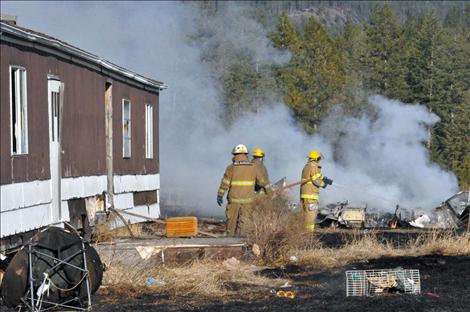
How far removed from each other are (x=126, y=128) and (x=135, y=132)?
746 millimetres

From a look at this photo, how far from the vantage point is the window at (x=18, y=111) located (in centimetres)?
1395

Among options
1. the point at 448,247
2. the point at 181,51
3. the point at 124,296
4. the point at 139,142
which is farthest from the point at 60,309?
the point at 181,51

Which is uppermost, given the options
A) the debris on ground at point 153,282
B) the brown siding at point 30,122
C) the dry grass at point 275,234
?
the brown siding at point 30,122

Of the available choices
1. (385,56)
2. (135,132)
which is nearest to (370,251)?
(135,132)

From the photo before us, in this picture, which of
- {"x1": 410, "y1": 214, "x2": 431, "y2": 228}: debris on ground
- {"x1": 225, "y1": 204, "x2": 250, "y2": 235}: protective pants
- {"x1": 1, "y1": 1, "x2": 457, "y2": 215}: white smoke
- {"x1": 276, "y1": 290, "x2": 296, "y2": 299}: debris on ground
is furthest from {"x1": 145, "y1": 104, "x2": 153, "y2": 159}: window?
{"x1": 276, "y1": 290, "x2": 296, "y2": 299}: debris on ground

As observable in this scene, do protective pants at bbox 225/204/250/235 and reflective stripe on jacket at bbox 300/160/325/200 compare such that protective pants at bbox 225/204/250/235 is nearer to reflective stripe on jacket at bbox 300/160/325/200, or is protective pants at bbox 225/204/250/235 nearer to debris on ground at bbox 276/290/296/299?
reflective stripe on jacket at bbox 300/160/325/200

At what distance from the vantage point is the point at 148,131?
2325 cm

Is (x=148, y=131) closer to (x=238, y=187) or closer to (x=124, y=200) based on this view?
(x=124, y=200)

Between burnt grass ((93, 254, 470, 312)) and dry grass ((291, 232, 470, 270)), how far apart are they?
117cm

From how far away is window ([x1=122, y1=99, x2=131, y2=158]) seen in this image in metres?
20.9

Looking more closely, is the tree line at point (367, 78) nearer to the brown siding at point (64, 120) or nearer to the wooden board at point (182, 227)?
the brown siding at point (64, 120)

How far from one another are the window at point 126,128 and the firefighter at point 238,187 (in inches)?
121

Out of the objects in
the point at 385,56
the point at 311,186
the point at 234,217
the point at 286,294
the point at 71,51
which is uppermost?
the point at 385,56

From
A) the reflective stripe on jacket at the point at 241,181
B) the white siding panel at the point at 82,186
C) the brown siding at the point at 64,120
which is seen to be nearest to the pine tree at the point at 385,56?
the reflective stripe on jacket at the point at 241,181
